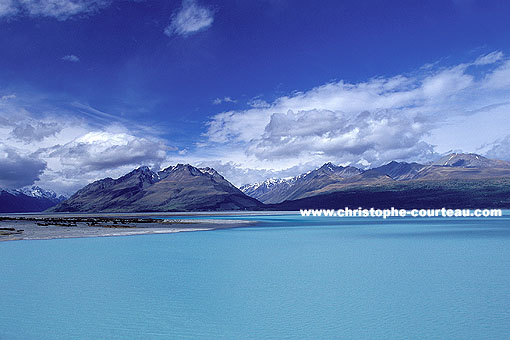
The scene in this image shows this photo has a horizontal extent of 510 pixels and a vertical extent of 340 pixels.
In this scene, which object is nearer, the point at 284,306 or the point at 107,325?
the point at 107,325

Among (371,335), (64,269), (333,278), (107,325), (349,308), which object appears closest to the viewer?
(371,335)

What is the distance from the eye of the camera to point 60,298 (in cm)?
2228

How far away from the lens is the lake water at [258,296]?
17.0 metres

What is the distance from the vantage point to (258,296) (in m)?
23.1

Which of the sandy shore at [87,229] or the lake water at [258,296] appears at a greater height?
the sandy shore at [87,229]

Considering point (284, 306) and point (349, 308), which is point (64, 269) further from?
point (349, 308)

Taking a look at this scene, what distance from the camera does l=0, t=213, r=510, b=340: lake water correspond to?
17.0 meters

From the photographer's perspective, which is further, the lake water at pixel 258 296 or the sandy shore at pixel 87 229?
the sandy shore at pixel 87 229

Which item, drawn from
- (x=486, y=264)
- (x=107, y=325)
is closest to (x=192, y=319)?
(x=107, y=325)

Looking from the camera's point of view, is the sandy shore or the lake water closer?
the lake water

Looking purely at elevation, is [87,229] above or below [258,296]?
above

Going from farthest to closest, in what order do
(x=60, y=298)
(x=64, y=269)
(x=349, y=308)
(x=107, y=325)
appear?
(x=64, y=269)
(x=60, y=298)
(x=349, y=308)
(x=107, y=325)

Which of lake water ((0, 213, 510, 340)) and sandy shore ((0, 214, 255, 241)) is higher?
sandy shore ((0, 214, 255, 241))

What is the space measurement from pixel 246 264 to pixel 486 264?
2068 cm
